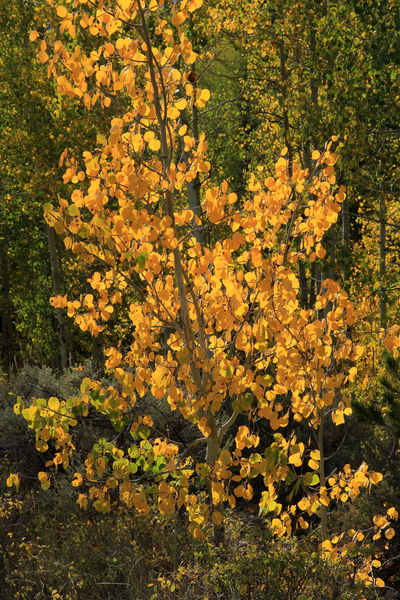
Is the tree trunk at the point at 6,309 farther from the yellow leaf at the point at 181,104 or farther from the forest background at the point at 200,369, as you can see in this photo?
the yellow leaf at the point at 181,104

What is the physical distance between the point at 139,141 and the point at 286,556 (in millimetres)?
1950

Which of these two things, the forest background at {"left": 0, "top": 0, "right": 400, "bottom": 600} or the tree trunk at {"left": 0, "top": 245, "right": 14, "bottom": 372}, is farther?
the tree trunk at {"left": 0, "top": 245, "right": 14, "bottom": 372}

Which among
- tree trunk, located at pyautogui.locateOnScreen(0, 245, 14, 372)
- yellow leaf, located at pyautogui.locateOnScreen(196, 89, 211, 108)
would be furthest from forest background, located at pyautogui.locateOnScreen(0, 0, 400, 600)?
tree trunk, located at pyautogui.locateOnScreen(0, 245, 14, 372)

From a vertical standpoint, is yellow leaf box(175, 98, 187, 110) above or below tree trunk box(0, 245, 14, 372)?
below

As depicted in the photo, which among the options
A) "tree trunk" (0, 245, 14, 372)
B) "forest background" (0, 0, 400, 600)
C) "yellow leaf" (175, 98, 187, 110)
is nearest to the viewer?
"yellow leaf" (175, 98, 187, 110)

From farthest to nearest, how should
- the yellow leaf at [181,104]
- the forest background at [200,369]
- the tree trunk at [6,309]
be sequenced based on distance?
the tree trunk at [6,309] → the forest background at [200,369] → the yellow leaf at [181,104]

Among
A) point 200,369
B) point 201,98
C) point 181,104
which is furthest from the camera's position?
point 200,369

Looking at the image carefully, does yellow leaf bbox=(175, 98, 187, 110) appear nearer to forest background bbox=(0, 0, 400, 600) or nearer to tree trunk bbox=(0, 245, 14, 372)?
forest background bbox=(0, 0, 400, 600)

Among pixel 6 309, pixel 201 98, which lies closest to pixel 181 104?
pixel 201 98

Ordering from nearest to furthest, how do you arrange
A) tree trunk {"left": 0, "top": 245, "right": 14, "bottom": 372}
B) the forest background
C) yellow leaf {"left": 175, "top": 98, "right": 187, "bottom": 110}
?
yellow leaf {"left": 175, "top": 98, "right": 187, "bottom": 110} < the forest background < tree trunk {"left": 0, "top": 245, "right": 14, "bottom": 372}

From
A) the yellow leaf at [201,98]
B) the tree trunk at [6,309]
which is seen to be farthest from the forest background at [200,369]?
the tree trunk at [6,309]

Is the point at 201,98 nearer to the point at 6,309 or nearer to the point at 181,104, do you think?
the point at 181,104

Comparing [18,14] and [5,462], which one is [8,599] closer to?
[5,462]

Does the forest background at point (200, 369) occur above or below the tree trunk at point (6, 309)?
below
